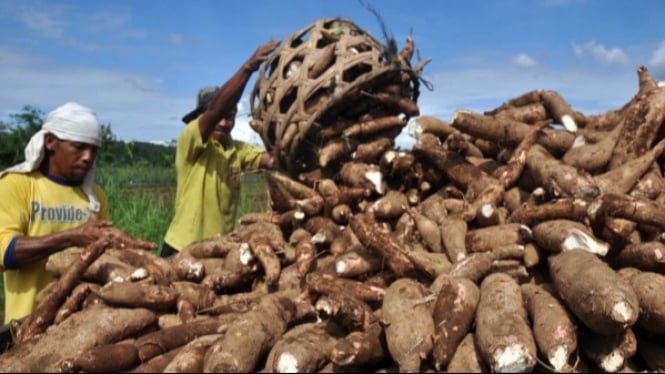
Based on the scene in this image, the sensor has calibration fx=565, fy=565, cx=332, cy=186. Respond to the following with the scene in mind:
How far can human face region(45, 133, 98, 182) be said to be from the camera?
320 cm

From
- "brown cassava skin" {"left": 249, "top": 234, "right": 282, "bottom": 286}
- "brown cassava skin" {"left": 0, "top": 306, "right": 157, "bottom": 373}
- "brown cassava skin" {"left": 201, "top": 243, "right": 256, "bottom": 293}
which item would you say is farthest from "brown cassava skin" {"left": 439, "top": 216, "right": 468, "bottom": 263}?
"brown cassava skin" {"left": 0, "top": 306, "right": 157, "bottom": 373}

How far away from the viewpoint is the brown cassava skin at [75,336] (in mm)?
2012

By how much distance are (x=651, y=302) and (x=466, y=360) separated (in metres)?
0.64

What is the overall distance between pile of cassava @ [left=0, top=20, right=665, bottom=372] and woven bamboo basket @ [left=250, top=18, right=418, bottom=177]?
0.02 metres

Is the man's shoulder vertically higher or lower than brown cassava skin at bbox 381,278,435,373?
higher

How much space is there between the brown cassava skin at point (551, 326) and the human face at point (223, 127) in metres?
3.26

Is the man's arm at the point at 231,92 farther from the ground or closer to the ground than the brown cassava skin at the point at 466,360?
farther from the ground

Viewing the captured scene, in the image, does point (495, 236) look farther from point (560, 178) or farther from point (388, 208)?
point (388, 208)

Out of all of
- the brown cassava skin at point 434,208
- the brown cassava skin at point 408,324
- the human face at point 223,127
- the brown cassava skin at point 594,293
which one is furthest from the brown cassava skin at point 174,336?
the human face at point 223,127

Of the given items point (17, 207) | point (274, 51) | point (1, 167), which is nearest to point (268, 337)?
point (17, 207)

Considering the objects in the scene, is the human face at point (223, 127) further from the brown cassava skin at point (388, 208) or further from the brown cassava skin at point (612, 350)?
the brown cassava skin at point (612, 350)

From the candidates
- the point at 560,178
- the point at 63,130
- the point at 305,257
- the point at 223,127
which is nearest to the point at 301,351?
the point at 305,257

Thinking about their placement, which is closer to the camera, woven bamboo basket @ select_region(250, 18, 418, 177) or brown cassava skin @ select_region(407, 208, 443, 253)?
brown cassava skin @ select_region(407, 208, 443, 253)

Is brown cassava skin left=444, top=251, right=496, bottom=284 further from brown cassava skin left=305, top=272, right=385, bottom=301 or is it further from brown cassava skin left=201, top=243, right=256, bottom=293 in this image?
brown cassava skin left=201, top=243, right=256, bottom=293
